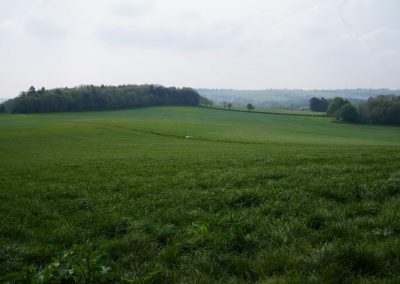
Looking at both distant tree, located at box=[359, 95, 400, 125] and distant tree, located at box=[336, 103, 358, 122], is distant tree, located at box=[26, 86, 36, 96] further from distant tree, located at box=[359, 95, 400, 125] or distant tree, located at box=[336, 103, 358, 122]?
distant tree, located at box=[359, 95, 400, 125]

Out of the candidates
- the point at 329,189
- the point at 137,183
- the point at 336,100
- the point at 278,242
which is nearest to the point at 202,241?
the point at 278,242

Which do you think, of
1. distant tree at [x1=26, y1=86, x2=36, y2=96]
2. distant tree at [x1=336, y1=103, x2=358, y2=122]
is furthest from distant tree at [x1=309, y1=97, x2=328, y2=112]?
distant tree at [x1=26, y1=86, x2=36, y2=96]

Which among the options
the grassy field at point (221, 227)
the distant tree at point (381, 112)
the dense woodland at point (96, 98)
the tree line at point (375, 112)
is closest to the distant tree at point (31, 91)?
the dense woodland at point (96, 98)

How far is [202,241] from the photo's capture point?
5.11 m

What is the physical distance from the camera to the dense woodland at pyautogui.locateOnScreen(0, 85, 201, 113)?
118688mm

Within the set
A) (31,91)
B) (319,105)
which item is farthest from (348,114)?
(31,91)

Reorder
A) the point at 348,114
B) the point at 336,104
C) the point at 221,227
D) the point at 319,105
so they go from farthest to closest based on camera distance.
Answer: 1. the point at 319,105
2. the point at 336,104
3. the point at 348,114
4. the point at 221,227

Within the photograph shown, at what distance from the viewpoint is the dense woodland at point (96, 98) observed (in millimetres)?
118688

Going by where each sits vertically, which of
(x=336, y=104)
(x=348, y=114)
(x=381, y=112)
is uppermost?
(x=336, y=104)

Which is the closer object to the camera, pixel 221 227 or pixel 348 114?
pixel 221 227

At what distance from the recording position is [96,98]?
128375mm

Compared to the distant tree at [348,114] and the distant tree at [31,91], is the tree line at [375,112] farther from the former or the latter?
the distant tree at [31,91]

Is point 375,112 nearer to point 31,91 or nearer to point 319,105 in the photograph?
point 319,105

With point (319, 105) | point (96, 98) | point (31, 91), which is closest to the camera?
point (96, 98)
